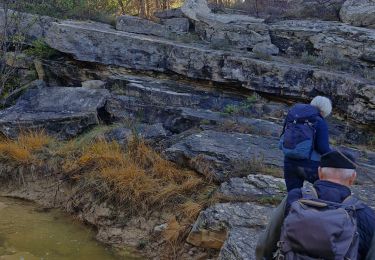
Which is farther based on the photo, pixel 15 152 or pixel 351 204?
pixel 15 152

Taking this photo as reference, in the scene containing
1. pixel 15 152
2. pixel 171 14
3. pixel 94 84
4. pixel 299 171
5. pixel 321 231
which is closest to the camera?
pixel 321 231

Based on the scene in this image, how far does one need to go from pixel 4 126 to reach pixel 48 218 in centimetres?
243

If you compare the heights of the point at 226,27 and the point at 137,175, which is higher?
the point at 226,27

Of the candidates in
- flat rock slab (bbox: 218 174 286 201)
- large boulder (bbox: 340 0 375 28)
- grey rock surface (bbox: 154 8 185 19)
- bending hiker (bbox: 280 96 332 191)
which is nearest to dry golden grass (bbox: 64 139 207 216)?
flat rock slab (bbox: 218 174 286 201)

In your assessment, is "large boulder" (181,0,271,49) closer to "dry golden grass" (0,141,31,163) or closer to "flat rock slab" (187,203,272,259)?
Answer: "dry golden grass" (0,141,31,163)

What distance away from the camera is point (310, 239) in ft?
7.50

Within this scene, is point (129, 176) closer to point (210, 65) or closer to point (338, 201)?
point (210, 65)

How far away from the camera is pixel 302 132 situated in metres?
4.09

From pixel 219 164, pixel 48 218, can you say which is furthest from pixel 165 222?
pixel 48 218

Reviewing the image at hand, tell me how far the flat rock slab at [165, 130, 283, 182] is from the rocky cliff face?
16 millimetres

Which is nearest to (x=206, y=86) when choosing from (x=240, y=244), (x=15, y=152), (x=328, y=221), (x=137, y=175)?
(x=137, y=175)

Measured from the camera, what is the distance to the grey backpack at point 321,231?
226 centimetres

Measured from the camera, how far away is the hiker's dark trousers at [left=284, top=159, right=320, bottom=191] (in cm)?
418

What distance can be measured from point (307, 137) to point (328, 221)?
1.87 meters
